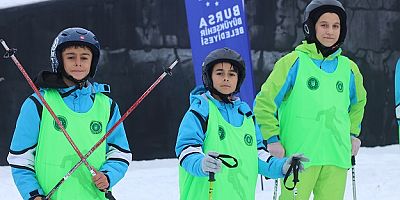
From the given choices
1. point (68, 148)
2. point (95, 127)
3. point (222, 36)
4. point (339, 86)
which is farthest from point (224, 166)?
point (222, 36)

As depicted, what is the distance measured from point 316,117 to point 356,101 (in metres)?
0.41

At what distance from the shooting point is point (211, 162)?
3.41 m

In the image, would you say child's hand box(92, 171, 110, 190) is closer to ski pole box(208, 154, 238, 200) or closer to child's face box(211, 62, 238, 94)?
ski pole box(208, 154, 238, 200)

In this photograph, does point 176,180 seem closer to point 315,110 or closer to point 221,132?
point 315,110

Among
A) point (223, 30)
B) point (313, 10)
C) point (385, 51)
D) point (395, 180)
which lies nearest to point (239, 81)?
point (313, 10)

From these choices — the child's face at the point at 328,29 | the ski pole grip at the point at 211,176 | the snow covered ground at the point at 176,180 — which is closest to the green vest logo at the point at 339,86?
the child's face at the point at 328,29

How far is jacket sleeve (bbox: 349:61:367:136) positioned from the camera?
16.1 feet

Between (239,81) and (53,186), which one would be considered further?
(239,81)

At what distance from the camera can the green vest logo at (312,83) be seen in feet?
15.5

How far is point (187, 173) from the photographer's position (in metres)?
3.82

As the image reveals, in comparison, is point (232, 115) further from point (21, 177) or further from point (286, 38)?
point (286, 38)

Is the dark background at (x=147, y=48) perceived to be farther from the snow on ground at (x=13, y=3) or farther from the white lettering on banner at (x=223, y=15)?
the white lettering on banner at (x=223, y=15)

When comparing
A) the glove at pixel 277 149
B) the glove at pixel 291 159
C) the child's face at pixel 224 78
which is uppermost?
the child's face at pixel 224 78

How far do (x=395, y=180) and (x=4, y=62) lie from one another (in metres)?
5.49
